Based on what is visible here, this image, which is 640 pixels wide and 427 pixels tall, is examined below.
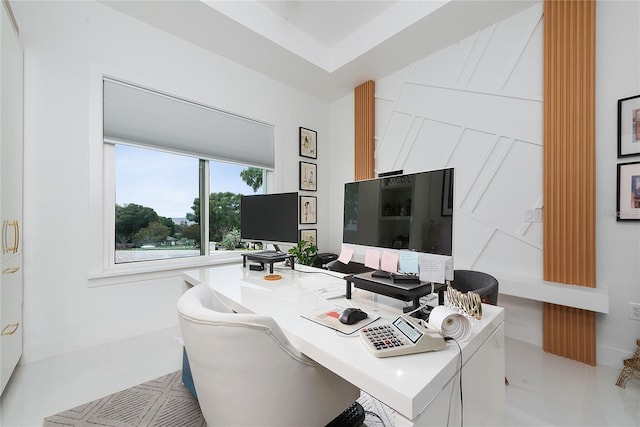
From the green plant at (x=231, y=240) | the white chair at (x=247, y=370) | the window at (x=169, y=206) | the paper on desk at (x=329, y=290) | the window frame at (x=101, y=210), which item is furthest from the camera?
the green plant at (x=231, y=240)

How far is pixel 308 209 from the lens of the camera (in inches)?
153

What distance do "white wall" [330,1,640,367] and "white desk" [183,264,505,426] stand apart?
5.32 ft

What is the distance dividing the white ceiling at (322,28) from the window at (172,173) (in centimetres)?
68

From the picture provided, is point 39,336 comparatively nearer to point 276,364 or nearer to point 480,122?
point 276,364

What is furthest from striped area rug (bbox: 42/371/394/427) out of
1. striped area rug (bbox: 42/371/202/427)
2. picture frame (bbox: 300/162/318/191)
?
picture frame (bbox: 300/162/318/191)

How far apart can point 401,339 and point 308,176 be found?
3229mm

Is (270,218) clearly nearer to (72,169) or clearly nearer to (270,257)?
(270,257)

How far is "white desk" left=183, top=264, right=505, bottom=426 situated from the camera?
0.68 metres

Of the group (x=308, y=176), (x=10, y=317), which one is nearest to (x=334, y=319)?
(x=10, y=317)

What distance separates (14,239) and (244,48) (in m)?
2.57

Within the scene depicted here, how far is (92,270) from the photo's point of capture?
7.27 ft

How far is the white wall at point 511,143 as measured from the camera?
1.95 m

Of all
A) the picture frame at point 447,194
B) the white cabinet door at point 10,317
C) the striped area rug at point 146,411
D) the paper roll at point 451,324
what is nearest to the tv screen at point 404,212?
the picture frame at point 447,194

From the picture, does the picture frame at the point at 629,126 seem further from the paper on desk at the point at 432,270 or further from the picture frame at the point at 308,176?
the picture frame at the point at 308,176
